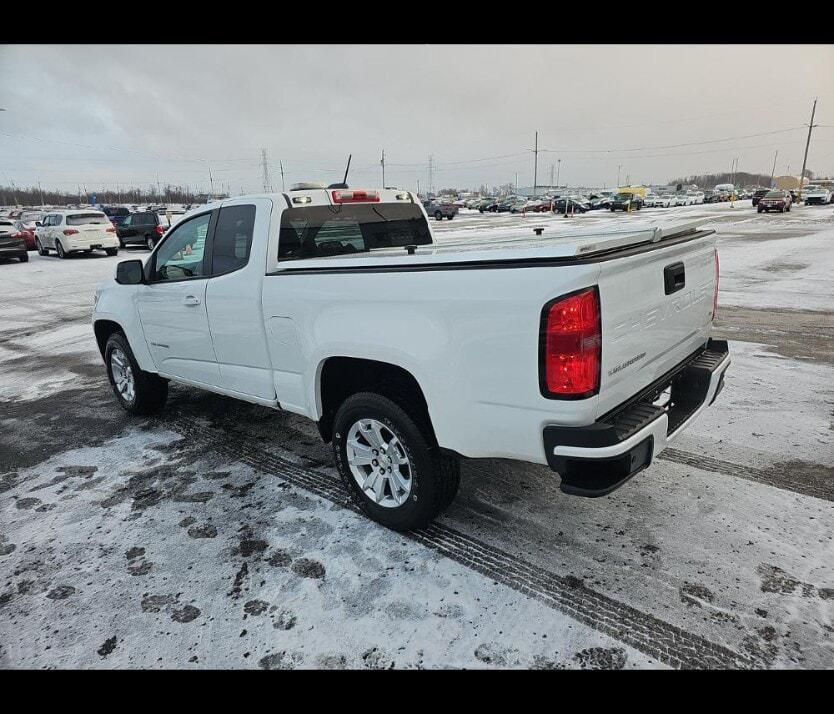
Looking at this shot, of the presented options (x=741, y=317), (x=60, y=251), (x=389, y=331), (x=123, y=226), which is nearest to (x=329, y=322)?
(x=389, y=331)

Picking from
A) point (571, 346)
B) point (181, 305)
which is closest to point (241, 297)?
point (181, 305)

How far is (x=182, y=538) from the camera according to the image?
3.26 metres

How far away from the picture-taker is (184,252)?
4.45m

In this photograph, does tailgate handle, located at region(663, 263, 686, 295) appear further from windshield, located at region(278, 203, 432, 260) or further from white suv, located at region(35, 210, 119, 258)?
white suv, located at region(35, 210, 119, 258)

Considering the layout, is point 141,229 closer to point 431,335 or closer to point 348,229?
point 348,229

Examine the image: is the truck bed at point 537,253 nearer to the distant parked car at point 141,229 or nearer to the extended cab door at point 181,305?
the extended cab door at point 181,305

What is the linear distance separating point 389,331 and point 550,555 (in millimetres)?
1437

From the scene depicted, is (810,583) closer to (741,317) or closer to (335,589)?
(335,589)

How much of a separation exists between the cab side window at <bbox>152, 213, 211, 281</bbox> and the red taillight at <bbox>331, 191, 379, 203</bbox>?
3.16 ft

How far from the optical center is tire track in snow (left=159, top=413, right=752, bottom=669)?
7.52 feet

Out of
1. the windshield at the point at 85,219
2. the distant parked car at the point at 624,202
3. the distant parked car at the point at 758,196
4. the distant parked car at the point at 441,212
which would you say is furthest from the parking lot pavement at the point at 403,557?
the distant parked car at the point at 624,202

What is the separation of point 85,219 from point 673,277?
78.4 ft
